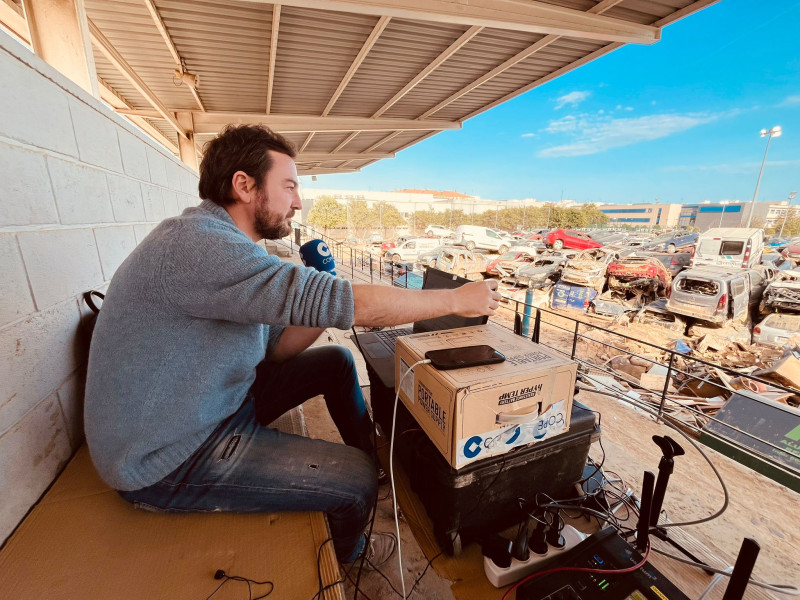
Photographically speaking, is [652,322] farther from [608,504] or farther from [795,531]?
[608,504]

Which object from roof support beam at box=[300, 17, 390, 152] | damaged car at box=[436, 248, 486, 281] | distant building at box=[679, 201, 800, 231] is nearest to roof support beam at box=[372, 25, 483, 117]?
roof support beam at box=[300, 17, 390, 152]

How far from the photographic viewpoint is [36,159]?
1164 mm

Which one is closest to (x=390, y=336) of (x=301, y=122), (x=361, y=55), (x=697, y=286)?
(x=361, y=55)

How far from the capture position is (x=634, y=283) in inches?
426

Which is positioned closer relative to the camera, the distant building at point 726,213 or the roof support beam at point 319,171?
the roof support beam at point 319,171

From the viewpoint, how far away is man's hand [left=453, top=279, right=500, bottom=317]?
117cm

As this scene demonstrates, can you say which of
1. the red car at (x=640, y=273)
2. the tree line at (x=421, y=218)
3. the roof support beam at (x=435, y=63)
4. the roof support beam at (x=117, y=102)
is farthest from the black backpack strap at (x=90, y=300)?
the tree line at (x=421, y=218)

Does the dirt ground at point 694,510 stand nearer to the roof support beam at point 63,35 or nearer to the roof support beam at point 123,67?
the roof support beam at point 63,35

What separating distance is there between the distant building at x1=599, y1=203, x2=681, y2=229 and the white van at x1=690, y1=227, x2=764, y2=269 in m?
48.7

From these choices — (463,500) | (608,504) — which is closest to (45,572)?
(463,500)

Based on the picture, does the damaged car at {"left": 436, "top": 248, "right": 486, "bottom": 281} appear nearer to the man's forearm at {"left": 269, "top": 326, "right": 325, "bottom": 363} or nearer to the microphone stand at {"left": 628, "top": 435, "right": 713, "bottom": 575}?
the man's forearm at {"left": 269, "top": 326, "right": 325, "bottom": 363}

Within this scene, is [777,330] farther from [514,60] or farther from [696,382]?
[514,60]

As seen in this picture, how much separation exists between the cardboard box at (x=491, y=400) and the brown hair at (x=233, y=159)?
875 millimetres

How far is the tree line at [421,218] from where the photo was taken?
30.4 meters
